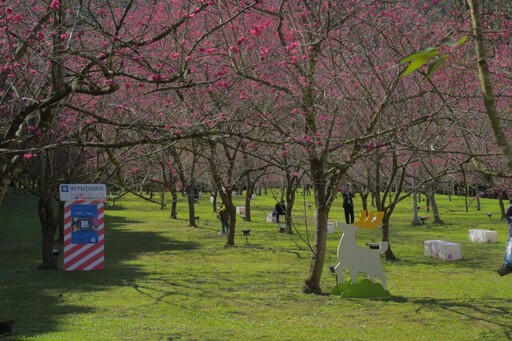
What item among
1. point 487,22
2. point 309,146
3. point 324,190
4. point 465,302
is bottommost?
point 465,302

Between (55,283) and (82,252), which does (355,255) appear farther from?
(82,252)

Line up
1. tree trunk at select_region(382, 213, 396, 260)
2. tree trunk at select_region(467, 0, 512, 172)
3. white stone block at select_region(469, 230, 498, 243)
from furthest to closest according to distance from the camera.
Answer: white stone block at select_region(469, 230, 498, 243) < tree trunk at select_region(382, 213, 396, 260) < tree trunk at select_region(467, 0, 512, 172)

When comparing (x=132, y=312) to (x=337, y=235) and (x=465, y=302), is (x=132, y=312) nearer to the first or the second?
(x=465, y=302)

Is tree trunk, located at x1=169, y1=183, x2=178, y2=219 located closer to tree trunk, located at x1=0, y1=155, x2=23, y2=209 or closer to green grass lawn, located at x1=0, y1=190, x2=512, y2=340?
green grass lawn, located at x1=0, y1=190, x2=512, y2=340

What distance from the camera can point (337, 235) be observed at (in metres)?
28.8

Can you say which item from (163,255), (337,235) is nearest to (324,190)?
(163,255)

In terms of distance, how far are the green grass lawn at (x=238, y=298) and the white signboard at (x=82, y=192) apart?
2.09 m

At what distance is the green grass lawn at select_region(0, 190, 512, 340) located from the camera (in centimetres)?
963

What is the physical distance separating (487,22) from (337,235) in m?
16.6

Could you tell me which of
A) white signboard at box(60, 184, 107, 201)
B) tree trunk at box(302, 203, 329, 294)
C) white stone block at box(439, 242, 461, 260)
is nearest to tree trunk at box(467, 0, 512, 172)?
tree trunk at box(302, 203, 329, 294)

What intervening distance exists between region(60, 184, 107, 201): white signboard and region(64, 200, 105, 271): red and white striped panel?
1.14ft

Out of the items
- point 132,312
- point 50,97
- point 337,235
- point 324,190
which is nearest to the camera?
point 50,97

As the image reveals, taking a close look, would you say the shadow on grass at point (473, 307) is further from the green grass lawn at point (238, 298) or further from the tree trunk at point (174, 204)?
the tree trunk at point (174, 204)

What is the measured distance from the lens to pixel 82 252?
1636 cm
